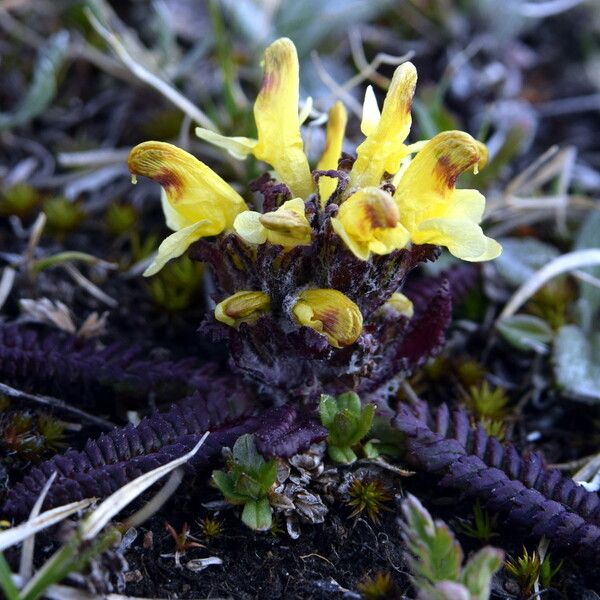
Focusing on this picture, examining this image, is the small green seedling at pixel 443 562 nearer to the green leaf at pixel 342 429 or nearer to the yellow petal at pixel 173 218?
the green leaf at pixel 342 429

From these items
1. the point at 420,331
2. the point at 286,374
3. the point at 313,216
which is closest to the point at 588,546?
the point at 420,331

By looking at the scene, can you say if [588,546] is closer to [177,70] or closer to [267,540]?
[267,540]

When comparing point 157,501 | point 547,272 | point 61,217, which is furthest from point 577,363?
point 61,217

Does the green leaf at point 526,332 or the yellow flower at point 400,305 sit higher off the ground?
the yellow flower at point 400,305

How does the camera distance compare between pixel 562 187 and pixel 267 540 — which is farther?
pixel 562 187

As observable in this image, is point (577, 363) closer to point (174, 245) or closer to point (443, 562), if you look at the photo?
point (443, 562)

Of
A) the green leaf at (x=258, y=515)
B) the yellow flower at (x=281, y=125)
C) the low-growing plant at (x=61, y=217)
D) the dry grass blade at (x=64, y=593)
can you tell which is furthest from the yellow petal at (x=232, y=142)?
the dry grass blade at (x=64, y=593)
